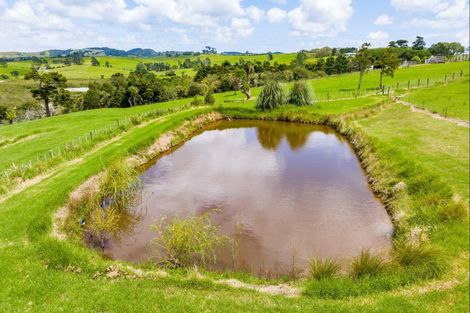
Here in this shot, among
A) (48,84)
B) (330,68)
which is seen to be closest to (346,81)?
(330,68)

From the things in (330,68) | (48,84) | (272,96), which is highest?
(330,68)

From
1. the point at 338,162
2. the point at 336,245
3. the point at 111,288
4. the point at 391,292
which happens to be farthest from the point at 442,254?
the point at 338,162

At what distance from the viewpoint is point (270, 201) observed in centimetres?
2136

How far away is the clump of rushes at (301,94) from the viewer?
51812 mm

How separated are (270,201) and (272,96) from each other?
32.8 meters

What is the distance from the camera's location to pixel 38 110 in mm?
81938

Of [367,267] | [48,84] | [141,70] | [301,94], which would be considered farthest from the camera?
[141,70]

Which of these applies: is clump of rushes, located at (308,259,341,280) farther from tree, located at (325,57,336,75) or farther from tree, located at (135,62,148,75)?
tree, located at (135,62,148,75)

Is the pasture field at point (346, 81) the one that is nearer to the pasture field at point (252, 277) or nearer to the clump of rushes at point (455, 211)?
the pasture field at point (252, 277)

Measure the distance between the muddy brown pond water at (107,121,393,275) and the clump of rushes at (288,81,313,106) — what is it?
16367mm

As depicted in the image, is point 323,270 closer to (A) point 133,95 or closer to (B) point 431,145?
(B) point 431,145

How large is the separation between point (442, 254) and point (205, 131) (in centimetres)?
3628

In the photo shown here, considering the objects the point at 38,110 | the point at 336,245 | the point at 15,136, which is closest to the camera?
the point at 336,245

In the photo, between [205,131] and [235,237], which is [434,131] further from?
[205,131]
